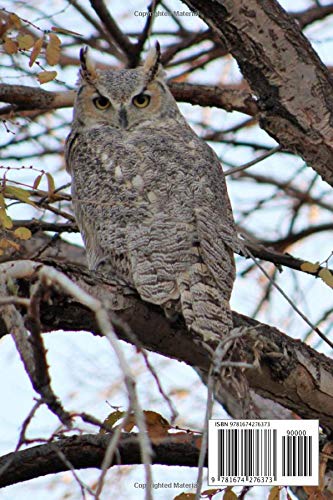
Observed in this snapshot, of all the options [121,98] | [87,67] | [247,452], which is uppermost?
[87,67]

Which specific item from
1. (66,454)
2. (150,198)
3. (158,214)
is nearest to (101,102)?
(150,198)

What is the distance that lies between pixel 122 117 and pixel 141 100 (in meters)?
0.24

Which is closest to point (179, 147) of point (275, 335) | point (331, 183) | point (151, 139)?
point (151, 139)

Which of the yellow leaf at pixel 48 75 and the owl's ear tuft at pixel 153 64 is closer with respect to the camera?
the yellow leaf at pixel 48 75

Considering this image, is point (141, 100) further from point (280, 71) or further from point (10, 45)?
point (10, 45)

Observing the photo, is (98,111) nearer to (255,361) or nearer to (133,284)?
(133,284)

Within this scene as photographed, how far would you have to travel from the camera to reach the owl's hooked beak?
4266mm

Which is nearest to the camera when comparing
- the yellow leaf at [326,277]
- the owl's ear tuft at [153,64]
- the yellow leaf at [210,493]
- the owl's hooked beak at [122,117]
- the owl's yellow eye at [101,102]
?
the yellow leaf at [210,493]

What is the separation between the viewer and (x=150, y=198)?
356cm

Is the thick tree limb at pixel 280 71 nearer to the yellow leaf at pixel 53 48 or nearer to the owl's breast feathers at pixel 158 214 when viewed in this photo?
the owl's breast feathers at pixel 158 214

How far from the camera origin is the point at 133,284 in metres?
3.28

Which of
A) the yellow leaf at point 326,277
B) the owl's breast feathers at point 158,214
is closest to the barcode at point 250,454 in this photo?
the owl's breast feathers at point 158,214

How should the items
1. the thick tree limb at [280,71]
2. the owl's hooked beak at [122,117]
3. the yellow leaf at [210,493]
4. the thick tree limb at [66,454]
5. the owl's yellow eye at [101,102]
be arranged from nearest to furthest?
the yellow leaf at [210,493] < the thick tree limb at [66,454] < the thick tree limb at [280,71] < the owl's hooked beak at [122,117] < the owl's yellow eye at [101,102]

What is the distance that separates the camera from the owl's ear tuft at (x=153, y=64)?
462cm
